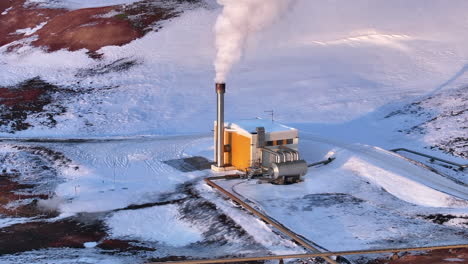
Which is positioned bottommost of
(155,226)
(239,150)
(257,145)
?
(155,226)

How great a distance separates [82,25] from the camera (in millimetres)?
55500

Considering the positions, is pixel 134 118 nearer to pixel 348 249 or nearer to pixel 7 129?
pixel 7 129

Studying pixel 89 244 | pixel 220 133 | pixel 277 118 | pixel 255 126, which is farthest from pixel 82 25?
pixel 89 244

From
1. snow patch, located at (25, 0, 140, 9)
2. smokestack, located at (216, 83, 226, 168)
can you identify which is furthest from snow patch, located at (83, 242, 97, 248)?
snow patch, located at (25, 0, 140, 9)

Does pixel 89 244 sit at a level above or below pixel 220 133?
below

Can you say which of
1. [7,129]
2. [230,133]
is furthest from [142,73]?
[230,133]

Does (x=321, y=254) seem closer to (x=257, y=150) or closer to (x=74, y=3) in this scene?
(x=257, y=150)

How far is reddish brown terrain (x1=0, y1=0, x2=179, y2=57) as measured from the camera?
53156 millimetres

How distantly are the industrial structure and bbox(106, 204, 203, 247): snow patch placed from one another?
16.8ft

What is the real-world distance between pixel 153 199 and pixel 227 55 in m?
7.64

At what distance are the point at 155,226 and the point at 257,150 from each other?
733cm

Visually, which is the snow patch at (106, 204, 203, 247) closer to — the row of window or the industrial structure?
the industrial structure

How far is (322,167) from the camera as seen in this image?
29094mm

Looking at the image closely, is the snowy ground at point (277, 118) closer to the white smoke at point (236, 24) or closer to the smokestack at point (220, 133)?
the smokestack at point (220, 133)
